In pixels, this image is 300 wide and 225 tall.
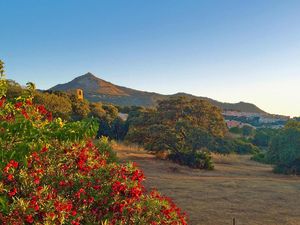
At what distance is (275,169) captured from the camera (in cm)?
3550

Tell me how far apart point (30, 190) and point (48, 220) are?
861 millimetres

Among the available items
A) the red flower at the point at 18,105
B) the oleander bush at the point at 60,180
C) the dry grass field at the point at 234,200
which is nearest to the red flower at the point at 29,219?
the oleander bush at the point at 60,180

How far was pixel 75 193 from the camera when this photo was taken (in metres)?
7.43

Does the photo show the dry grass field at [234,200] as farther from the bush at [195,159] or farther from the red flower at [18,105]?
the red flower at [18,105]

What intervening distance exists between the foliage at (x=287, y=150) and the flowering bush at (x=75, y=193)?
93.5 feet

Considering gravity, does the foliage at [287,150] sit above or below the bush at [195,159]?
above

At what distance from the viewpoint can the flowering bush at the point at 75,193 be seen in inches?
247

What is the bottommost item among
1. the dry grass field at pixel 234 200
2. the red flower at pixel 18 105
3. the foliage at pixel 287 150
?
the dry grass field at pixel 234 200

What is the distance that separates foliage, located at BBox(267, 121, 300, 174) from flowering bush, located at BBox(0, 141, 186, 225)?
2851cm

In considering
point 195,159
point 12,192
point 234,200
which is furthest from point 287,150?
point 12,192

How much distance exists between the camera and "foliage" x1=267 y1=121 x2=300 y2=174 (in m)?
34.3

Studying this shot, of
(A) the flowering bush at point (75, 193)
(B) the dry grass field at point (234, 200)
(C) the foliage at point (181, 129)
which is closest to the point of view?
(A) the flowering bush at point (75, 193)

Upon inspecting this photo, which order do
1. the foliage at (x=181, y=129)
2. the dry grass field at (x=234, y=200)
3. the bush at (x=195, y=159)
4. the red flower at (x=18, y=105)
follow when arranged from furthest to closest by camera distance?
the foliage at (x=181, y=129) → the bush at (x=195, y=159) → the dry grass field at (x=234, y=200) → the red flower at (x=18, y=105)

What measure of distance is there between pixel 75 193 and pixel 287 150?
30560 millimetres
